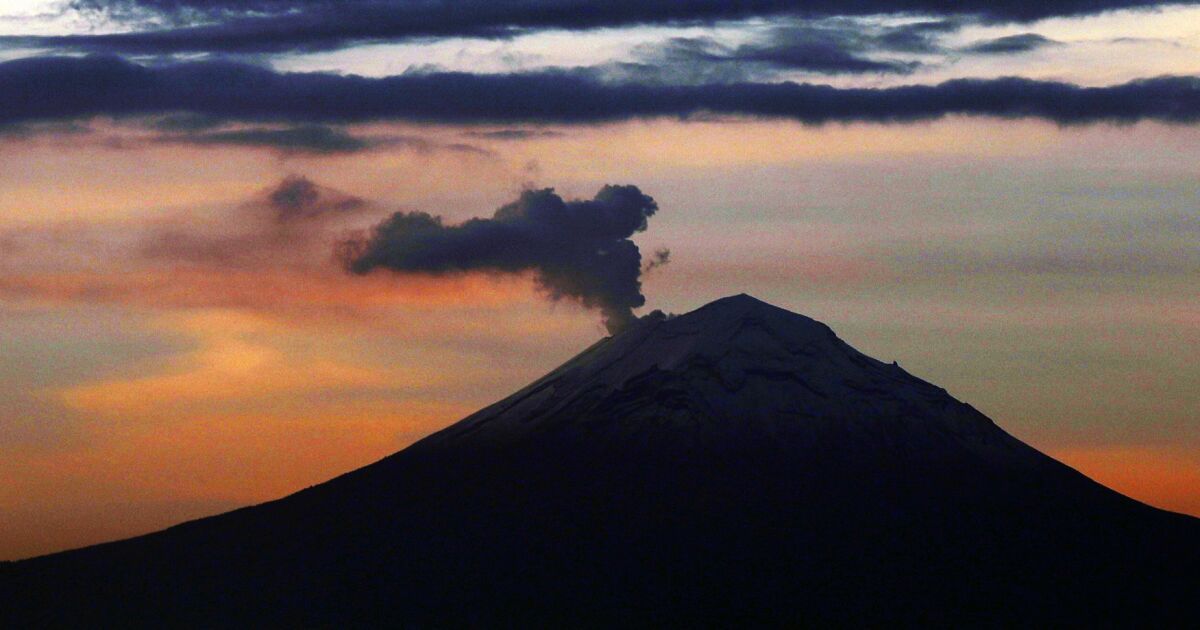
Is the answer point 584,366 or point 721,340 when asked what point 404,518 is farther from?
point 721,340

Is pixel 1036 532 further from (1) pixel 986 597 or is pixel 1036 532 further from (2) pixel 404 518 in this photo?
(2) pixel 404 518

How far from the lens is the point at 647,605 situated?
13712 cm

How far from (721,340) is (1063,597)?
33.4 meters

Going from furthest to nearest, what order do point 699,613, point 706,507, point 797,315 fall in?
point 797,315 < point 706,507 < point 699,613

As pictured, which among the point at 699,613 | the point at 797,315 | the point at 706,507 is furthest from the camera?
the point at 797,315

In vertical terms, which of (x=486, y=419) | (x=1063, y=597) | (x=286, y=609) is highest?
(x=486, y=419)

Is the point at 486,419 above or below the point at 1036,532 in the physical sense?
above

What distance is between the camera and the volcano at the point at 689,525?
139m

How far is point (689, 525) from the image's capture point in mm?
147375

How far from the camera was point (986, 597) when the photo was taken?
14125cm

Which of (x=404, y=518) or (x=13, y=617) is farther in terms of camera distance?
(x=404, y=518)

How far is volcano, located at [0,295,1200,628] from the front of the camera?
139000mm

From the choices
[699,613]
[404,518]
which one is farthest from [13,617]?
[699,613]

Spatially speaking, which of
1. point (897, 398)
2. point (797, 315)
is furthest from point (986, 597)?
point (797, 315)
